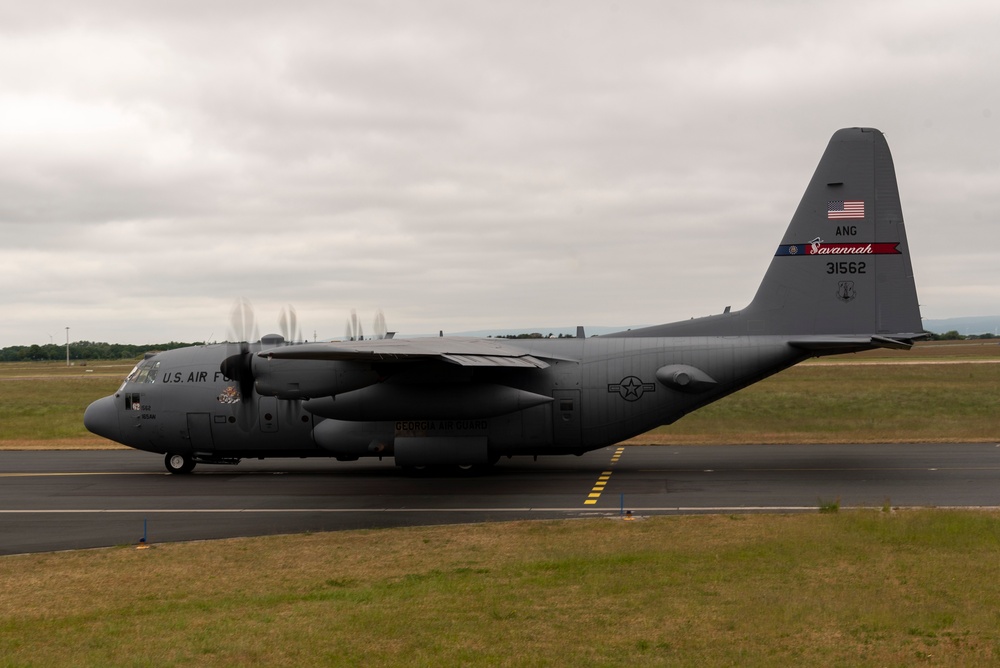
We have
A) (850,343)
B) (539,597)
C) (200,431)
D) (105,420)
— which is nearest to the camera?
(539,597)

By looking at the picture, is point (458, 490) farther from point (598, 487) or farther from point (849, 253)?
point (849, 253)

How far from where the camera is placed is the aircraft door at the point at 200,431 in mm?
27734

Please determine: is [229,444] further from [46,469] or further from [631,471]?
[631,471]

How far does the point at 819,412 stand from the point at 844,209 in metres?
22.8

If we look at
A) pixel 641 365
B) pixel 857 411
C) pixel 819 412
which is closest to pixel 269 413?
pixel 641 365

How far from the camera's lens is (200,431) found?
27.8m

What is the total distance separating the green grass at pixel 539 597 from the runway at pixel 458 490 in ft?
6.95

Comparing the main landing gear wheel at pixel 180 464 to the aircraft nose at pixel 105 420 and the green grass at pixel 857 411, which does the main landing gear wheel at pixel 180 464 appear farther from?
the green grass at pixel 857 411

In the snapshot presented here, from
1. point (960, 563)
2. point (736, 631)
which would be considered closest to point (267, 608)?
point (736, 631)

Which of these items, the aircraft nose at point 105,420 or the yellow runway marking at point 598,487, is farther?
the aircraft nose at point 105,420

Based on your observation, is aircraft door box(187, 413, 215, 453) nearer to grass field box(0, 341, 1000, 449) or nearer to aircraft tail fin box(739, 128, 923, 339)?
grass field box(0, 341, 1000, 449)

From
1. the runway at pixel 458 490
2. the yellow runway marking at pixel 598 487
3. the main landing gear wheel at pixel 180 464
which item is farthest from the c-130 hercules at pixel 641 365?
the main landing gear wheel at pixel 180 464

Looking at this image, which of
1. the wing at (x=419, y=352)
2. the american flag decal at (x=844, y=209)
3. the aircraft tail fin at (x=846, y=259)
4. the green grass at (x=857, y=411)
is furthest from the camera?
the green grass at (x=857, y=411)

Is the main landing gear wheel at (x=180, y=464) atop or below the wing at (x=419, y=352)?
below
